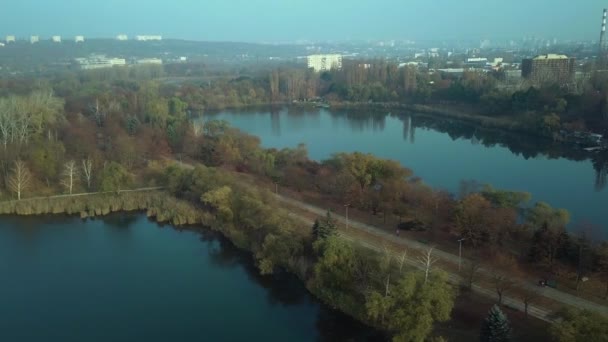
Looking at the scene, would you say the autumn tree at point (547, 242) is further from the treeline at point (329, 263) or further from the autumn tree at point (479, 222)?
the treeline at point (329, 263)

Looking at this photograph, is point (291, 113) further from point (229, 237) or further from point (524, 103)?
point (229, 237)

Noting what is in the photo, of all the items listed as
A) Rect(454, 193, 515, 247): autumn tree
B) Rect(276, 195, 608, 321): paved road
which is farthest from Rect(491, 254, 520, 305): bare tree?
Rect(454, 193, 515, 247): autumn tree

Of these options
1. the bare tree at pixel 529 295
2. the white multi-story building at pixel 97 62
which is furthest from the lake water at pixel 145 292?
the white multi-story building at pixel 97 62

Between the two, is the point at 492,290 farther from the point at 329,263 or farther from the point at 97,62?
the point at 97,62

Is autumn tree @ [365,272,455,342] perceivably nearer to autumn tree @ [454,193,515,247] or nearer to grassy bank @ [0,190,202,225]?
autumn tree @ [454,193,515,247]

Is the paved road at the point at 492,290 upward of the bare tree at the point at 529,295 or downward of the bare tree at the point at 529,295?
downward

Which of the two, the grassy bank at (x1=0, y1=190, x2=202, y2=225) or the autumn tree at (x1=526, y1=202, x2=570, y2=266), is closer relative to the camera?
the autumn tree at (x1=526, y1=202, x2=570, y2=266)
